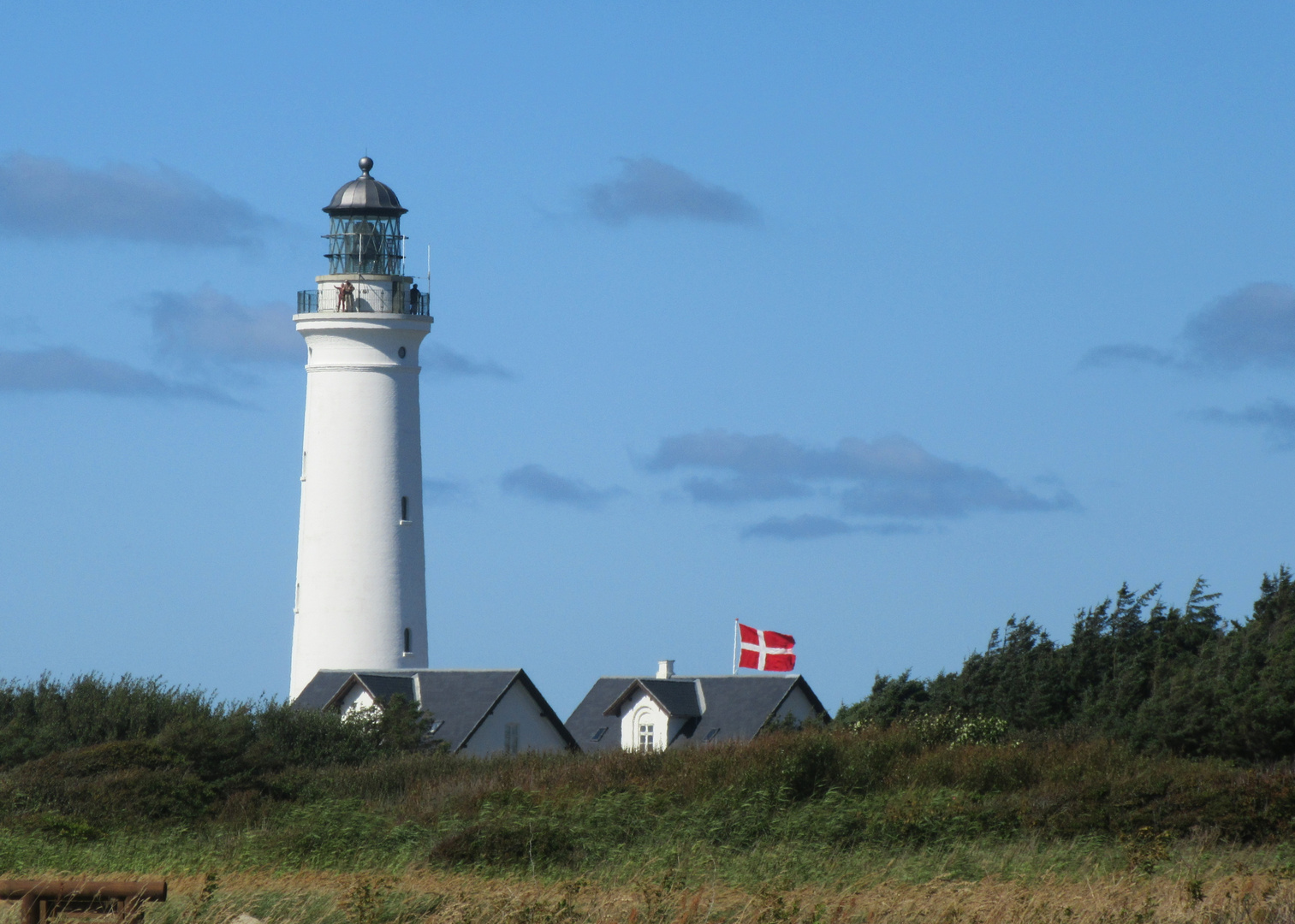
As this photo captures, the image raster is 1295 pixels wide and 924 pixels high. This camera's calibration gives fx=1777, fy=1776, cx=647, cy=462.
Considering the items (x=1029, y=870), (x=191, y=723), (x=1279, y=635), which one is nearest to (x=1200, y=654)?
(x=1279, y=635)

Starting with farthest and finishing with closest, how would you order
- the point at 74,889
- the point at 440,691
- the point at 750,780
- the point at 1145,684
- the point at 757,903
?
the point at 440,691 → the point at 1145,684 → the point at 750,780 → the point at 757,903 → the point at 74,889

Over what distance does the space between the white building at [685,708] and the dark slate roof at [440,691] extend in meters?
2.84

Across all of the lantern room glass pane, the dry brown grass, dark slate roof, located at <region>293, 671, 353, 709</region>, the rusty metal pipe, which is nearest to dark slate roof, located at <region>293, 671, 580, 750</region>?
dark slate roof, located at <region>293, 671, 353, 709</region>

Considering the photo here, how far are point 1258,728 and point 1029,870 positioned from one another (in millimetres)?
11012

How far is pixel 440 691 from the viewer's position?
1421 inches

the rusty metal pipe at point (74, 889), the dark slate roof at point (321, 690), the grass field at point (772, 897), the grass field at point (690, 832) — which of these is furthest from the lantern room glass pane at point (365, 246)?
the rusty metal pipe at point (74, 889)

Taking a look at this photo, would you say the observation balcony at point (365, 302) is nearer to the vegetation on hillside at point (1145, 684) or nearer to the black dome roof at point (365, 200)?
the black dome roof at point (365, 200)

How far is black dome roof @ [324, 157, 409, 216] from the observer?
37.9 metres

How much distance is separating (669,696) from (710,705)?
95 cm

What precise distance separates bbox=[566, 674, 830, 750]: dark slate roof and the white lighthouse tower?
16.7 ft

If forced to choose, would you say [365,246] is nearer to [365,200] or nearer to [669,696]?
[365,200]

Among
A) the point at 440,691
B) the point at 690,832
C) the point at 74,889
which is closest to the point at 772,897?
the point at 74,889

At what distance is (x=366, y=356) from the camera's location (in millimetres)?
36688

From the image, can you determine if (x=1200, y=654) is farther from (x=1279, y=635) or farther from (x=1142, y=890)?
(x=1142, y=890)
